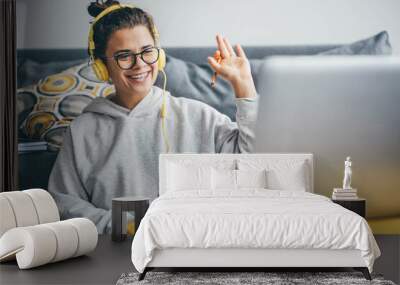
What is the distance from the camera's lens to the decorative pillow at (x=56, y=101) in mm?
6996

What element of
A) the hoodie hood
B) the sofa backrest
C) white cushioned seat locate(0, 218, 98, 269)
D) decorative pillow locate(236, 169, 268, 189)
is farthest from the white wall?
white cushioned seat locate(0, 218, 98, 269)

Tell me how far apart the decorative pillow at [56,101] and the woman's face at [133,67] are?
19 centimetres

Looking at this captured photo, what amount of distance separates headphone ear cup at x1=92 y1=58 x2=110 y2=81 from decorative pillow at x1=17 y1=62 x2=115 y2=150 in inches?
2.2

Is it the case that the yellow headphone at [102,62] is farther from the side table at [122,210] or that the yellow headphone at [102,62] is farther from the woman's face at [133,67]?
the side table at [122,210]

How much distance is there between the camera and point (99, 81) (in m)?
6.98

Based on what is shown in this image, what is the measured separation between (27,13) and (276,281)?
434 centimetres

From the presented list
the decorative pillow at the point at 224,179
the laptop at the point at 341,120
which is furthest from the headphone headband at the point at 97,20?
the decorative pillow at the point at 224,179

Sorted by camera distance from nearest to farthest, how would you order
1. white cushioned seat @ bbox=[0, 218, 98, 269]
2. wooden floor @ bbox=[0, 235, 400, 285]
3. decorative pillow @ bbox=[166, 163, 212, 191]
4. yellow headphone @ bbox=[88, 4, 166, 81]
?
1. wooden floor @ bbox=[0, 235, 400, 285]
2. white cushioned seat @ bbox=[0, 218, 98, 269]
3. decorative pillow @ bbox=[166, 163, 212, 191]
4. yellow headphone @ bbox=[88, 4, 166, 81]

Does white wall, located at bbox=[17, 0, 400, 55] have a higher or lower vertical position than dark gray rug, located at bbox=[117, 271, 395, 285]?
higher

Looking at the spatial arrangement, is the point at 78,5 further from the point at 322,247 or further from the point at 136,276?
the point at 322,247

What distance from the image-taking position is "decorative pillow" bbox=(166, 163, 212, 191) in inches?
250

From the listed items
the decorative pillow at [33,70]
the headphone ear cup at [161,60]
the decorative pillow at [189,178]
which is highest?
the headphone ear cup at [161,60]

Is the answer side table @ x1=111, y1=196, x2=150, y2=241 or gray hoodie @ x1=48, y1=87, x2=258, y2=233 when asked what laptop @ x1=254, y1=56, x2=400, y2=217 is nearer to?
gray hoodie @ x1=48, y1=87, x2=258, y2=233

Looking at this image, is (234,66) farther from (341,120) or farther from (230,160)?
(341,120)
